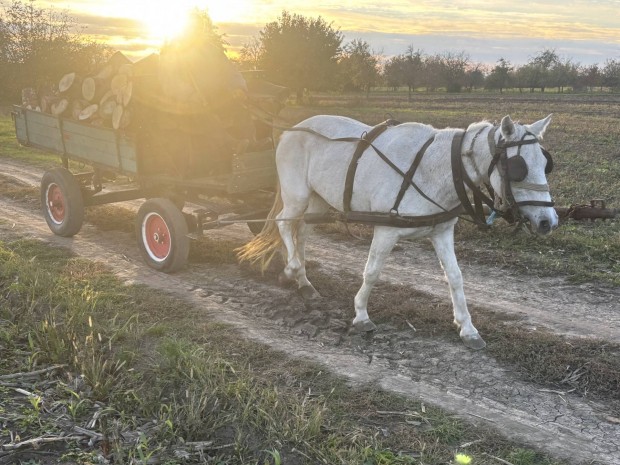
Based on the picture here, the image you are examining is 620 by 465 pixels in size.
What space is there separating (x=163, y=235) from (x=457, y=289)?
12.3 ft

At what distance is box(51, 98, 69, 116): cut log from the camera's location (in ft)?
26.7

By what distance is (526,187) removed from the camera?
423 cm

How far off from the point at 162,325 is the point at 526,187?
11.0 ft

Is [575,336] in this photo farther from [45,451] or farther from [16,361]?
[16,361]

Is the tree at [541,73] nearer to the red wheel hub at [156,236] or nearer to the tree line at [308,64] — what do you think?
the tree line at [308,64]

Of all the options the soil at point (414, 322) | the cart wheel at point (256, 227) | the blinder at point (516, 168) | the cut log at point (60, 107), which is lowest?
the soil at point (414, 322)

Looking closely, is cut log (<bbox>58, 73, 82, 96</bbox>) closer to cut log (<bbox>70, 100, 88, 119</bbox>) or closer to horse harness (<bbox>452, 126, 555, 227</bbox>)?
cut log (<bbox>70, 100, 88, 119</bbox>)

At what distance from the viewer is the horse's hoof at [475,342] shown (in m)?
4.88

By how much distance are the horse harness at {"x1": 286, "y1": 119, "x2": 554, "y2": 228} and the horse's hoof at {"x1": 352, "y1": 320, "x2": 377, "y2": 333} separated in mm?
963

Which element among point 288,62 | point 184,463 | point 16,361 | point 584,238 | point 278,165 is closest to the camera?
point 184,463

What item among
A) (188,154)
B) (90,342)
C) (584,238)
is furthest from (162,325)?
(584,238)

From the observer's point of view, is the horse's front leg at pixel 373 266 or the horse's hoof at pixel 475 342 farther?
the horse's front leg at pixel 373 266

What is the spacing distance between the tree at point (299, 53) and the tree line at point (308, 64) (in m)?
0.08

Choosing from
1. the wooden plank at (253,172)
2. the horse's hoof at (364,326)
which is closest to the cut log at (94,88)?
the wooden plank at (253,172)
